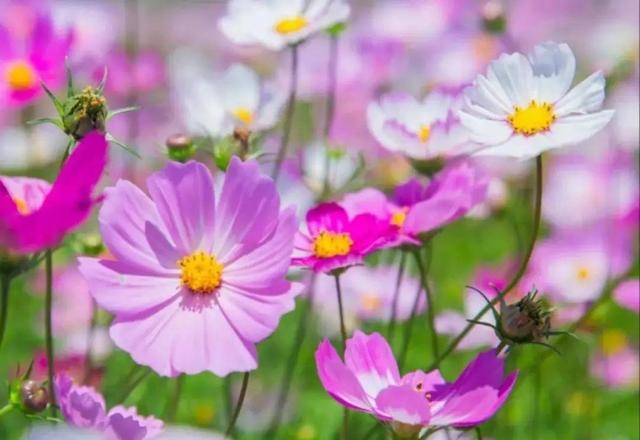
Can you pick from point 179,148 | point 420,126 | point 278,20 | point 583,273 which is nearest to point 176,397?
point 179,148

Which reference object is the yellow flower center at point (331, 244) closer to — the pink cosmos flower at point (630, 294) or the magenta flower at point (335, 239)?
the magenta flower at point (335, 239)

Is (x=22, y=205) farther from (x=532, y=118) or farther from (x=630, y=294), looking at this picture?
(x=630, y=294)

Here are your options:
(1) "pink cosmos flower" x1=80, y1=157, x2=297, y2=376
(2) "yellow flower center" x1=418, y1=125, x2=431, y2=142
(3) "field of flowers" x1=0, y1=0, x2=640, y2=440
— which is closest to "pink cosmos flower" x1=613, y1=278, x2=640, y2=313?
(3) "field of flowers" x1=0, y1=0, x2=640, y2=440

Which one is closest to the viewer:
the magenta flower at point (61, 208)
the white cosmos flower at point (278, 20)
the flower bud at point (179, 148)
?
the magenta flower at point (61, 208)

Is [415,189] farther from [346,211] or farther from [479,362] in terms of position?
[479,362]

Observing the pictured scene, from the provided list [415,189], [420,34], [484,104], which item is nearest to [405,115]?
[415,189]

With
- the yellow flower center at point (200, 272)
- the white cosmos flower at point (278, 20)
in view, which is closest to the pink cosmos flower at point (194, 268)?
the yellow flower center at point (200, 272)

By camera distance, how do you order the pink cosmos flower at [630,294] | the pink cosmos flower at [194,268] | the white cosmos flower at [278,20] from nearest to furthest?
1. the pink cosmos flower at [194,268]
2. the white cosmos flower at [278,20]
3. the pink cosmos flower at [630,294]
